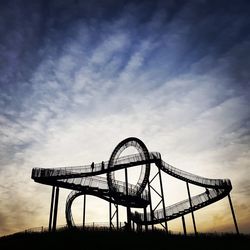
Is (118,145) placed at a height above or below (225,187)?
above

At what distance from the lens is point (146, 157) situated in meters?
23.5

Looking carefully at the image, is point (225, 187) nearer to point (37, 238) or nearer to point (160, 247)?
point (160, 247)

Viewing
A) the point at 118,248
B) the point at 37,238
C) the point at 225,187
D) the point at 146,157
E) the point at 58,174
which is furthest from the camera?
the point at 225,187

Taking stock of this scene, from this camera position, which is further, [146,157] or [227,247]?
[146,157]

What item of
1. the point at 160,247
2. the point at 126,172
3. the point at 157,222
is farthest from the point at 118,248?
the point at 157,222

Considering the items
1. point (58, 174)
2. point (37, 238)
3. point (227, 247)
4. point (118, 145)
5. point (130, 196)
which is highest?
point (118, 145)

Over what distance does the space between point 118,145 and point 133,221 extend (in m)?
8.39

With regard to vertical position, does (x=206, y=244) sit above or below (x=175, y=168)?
below

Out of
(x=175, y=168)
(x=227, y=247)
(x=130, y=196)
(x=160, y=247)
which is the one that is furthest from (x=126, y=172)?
(x=227, y=247)

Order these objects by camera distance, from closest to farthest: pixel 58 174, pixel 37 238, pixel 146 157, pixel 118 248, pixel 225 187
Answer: pixel 118 248 → pixel 37 238 → pixel 58 174 → pixel 146 157 → pixel 225 187

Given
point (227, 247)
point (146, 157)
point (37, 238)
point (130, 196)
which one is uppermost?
point (146, 157)

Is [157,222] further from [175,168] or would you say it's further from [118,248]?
[118,248]

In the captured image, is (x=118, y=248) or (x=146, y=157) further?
(x=146, y=157)

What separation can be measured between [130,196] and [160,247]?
6862 mm
